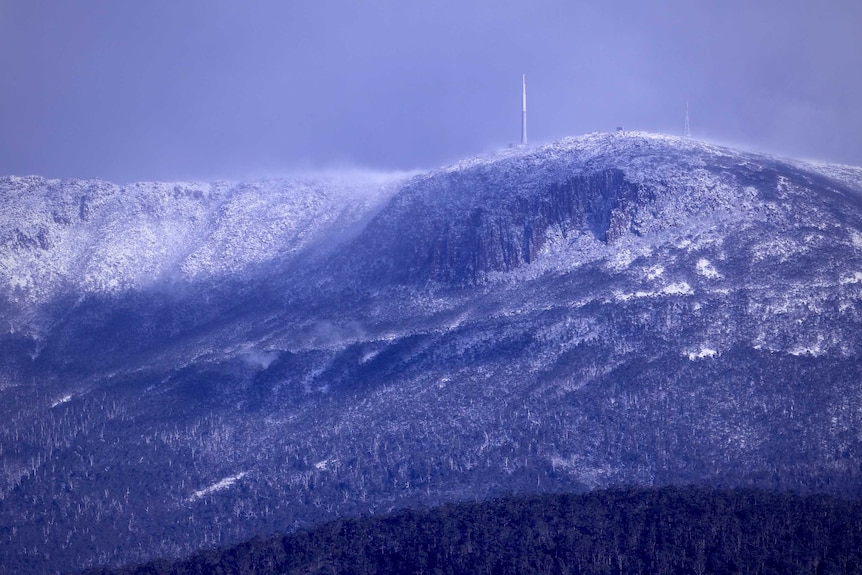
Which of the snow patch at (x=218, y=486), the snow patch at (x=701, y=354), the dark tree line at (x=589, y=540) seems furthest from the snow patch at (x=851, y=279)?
the snow patch at (x=218, y=486)

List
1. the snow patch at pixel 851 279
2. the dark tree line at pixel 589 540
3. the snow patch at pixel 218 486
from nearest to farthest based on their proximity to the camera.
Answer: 1. the dark tree line at pixel 589 540
2. the snow patch at pixel 218 486
3. the snow patch at pixel 851 279

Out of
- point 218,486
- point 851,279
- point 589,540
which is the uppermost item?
point 851,279

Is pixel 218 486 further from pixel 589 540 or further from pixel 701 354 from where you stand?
pixel 701 354

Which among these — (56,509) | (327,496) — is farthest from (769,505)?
(56,509)

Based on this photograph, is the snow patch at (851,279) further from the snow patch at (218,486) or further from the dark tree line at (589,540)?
the snow patch at (218,486)

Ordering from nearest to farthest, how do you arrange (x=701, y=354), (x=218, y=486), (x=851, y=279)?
(x=218, y=486)
(x=701, y=354)
(x=851, y=279)

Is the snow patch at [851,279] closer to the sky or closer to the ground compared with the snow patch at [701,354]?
closer to the sky

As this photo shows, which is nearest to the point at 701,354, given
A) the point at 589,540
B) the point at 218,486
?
the point at 589,540

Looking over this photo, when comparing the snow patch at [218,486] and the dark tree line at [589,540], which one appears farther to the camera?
the snow patch at [218,486]

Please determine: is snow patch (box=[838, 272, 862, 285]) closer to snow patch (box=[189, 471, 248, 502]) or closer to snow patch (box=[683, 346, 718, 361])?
snow patch (box=[683, 346, 718, 361])
